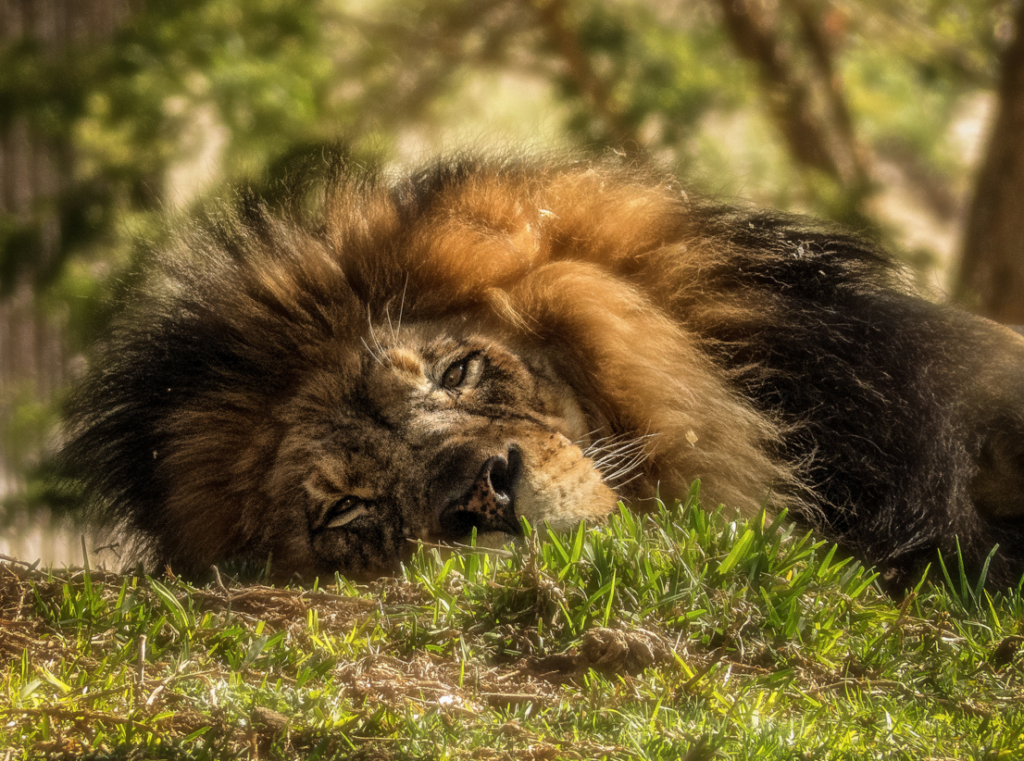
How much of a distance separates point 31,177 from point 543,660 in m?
5.09

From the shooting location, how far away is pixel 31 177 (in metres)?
5.92

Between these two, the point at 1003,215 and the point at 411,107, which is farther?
the point at 411,107

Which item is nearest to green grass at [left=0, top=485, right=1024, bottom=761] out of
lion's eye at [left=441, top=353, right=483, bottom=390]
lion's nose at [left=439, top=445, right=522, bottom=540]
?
lion's nose at [left=439, top=445, right=522, bottom=540]

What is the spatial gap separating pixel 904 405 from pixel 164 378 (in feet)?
7.22

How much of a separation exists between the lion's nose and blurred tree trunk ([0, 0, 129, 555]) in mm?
3852

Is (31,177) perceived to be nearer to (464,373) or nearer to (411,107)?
(411,107)

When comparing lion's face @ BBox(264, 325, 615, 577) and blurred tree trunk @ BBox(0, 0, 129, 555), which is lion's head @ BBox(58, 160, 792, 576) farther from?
blurred tree trunk @ BBox(0, 0, 129, 555)

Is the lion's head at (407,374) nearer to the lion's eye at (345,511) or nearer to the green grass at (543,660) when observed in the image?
the lion's eye at (345,511)

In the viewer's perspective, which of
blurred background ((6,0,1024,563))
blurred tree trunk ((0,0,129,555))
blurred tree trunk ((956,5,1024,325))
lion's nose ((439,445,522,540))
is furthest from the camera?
blurred tree trunk ((956,5,1024,325))

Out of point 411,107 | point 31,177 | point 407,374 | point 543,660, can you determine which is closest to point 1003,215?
point 411,107

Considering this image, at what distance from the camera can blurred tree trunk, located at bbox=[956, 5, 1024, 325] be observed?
20.5 feet

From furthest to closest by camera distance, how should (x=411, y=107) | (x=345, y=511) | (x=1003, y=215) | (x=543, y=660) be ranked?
(x=411, y=107), (x=1003, y=215), (x=345, y=511), (x=543, y=660)

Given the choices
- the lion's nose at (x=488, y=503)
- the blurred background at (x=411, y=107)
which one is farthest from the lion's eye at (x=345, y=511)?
the blurred background at (x=411, y=107)

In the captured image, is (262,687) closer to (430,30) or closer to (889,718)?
(889,718)
